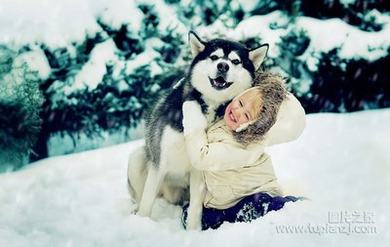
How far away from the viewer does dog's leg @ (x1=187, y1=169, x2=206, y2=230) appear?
2863 millimetres

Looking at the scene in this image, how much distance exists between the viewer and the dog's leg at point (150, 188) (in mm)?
2906

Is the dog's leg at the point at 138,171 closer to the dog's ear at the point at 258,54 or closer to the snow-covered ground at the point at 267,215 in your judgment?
the snow-covered ground at the point at 267,215

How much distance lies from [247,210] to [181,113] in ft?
→ 1.74

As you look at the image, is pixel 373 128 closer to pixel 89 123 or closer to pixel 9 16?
pixel 89 123

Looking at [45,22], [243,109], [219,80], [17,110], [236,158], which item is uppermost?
[219,80]

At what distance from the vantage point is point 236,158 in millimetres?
2646

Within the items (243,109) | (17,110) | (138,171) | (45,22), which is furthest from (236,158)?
(45,22)

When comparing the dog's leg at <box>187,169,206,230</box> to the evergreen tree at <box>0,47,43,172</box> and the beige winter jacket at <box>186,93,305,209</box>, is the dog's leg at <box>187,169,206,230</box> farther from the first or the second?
the evergreen tree at <box>0,47,43,172</box>

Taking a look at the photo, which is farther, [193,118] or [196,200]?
[196,200]

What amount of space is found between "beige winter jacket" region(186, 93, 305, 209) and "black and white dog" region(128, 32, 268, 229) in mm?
107

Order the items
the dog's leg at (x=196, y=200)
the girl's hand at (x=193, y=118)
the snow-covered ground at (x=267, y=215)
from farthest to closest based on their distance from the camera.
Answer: the dog's leg at (x=196, y=200) < the girl's hand at (x=193, y=118) < the snow-covered ground at (x=267, y=215)

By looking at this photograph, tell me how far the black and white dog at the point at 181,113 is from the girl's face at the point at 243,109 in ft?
0.25

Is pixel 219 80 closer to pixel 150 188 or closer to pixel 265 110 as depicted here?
pixel 265 110

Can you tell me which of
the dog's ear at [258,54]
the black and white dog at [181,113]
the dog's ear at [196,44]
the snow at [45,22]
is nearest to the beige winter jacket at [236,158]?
the black and white dog at [181,113]
